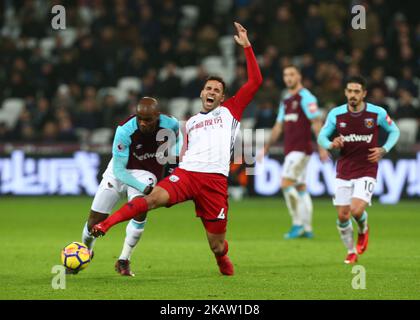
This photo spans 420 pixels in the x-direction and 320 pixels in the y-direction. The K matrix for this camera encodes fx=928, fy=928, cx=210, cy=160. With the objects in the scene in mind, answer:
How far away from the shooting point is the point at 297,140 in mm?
13969

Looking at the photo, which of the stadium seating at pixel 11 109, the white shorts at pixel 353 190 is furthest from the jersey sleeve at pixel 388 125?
the stadium seating at pixel 11 109

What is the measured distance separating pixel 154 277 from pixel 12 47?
15.6 meters

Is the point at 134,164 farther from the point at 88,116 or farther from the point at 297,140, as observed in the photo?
the point at 88,116

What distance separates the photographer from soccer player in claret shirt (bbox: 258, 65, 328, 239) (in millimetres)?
13711

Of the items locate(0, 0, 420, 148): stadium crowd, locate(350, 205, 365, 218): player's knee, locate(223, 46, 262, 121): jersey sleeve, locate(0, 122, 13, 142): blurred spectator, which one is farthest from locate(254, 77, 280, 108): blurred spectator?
locate(223, 46, 262, 121): jersey sleeve

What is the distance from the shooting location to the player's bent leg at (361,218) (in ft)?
34.4

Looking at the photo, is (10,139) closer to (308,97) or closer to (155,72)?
(155,72)

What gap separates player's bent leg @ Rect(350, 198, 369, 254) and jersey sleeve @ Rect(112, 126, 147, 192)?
2688 millimetres

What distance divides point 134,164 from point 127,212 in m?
1.01

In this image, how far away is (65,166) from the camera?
19.6m

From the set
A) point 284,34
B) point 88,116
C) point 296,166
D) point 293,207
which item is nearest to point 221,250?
point 293,207

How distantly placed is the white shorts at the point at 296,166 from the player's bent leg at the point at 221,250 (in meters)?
4.77
